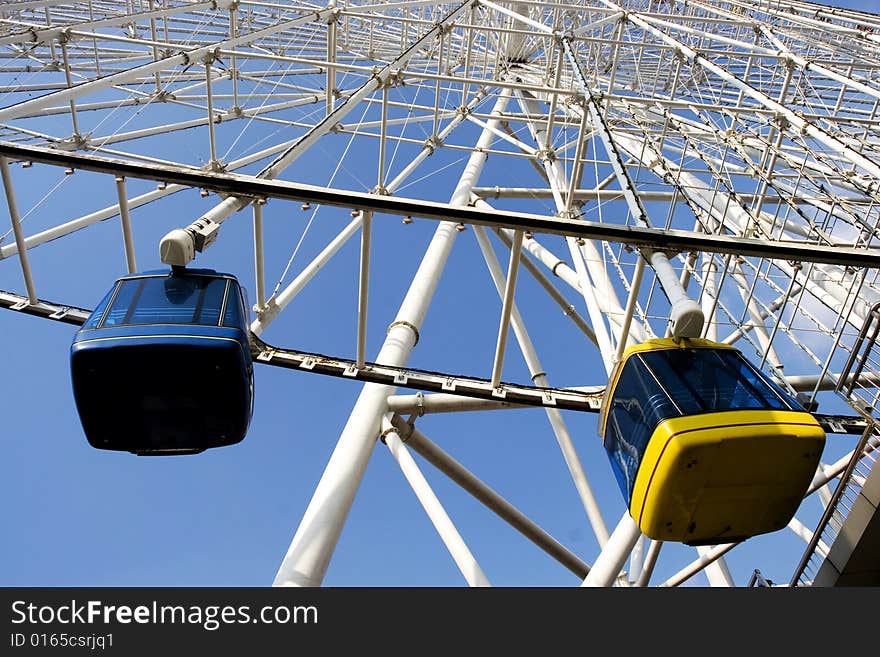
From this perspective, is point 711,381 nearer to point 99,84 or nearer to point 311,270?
point 311,270

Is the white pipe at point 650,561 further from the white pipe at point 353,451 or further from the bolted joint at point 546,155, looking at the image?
the bolted joint at point 546,155

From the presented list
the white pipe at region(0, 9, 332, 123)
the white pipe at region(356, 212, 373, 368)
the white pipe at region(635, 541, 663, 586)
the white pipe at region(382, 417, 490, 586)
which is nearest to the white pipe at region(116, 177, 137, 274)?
the white pipe at region(356, 212, 373, 368)

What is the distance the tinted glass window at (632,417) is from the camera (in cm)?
522

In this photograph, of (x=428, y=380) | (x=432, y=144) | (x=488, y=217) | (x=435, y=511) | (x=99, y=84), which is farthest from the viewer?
(x=432, y=144)

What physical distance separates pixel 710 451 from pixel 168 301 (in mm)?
4679

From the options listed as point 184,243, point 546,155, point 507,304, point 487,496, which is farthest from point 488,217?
point 546,155

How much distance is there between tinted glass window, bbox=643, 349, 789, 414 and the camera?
5223 millimetres

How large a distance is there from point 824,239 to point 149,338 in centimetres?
1156

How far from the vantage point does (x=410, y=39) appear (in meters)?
22.0

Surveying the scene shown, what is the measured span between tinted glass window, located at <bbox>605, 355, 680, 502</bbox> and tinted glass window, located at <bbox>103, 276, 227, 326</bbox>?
3.60 meters

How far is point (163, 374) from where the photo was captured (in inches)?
208

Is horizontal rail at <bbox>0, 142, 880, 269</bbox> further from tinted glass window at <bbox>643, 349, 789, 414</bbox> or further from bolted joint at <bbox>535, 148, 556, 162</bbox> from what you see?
bolted joint at <bbox>535, 148, 556, 162</bbox>

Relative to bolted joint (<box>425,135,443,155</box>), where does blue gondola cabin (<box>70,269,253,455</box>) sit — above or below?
above
